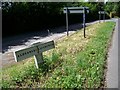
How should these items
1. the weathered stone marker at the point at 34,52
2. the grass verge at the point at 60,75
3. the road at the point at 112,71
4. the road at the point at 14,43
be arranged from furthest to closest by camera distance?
the road at the point at 14,43 < the weathered stone marker at the point at 34,52 < the road at the point at 112,71 < the grass verge at the point at 60,75

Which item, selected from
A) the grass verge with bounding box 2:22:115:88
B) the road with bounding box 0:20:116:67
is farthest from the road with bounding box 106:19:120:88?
the road with bounding box 0:20:116:67

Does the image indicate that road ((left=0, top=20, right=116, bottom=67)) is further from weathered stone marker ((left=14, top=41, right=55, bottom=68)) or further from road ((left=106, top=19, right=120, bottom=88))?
road ((left=106, top=19, right=120, bottom=88))

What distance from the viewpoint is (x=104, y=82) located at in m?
7.69

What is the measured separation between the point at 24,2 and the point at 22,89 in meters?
25.0

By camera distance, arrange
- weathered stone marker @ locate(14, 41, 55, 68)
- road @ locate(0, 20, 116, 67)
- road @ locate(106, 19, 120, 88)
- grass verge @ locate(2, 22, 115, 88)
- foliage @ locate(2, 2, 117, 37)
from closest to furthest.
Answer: grass verge @ locate(2, 22, 115, 88) < road @ locate(106, 19, 120, 88) < weathered stone marker @ locate(14, 41, 55, 68) < road @ locate(0, 20, 116, 67) < foliage @ locate(2, 2, 117, 37)

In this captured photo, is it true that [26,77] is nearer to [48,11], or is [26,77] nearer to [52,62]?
[52,62]

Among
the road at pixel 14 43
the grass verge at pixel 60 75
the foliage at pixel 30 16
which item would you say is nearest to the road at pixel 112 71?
the grass verge at pixel 60 75

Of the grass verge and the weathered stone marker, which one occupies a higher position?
the weathered stone marker

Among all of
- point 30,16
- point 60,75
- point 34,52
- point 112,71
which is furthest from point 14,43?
point 60,75

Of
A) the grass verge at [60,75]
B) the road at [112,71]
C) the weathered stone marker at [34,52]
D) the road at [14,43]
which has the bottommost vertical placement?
the road at [14,43]

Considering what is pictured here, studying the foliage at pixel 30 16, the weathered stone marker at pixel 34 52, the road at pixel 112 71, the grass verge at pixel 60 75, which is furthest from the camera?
the foliage at pixel 30 16

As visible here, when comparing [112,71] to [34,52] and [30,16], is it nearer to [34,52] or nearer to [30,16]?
[34,52]

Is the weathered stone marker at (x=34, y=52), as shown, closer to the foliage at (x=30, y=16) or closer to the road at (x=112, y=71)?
the road at (x=112, y=71)

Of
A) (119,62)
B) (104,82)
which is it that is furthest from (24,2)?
(104,82)
